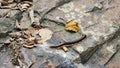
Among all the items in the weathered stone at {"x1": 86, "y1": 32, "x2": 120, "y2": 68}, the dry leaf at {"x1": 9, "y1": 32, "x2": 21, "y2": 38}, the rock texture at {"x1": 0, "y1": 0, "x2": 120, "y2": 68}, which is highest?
the dry leaf at {"x1": 9, "y1": 32, "x2": 21, "y2": 38}

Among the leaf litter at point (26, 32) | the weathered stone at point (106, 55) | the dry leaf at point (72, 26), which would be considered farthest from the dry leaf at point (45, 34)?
the weathered stone at point (106, 55)

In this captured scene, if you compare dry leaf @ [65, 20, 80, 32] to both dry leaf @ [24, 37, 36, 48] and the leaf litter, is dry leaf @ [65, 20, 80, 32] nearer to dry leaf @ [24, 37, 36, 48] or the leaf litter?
the leaf litter

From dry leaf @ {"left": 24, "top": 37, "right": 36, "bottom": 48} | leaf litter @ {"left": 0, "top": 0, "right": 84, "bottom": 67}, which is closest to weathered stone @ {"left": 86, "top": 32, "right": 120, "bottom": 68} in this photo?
leaf litter @ {"left": 0, "top": 0, "right": 84, "bottom": 67}

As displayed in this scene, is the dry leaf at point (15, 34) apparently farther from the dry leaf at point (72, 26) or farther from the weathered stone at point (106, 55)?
the weathered stone at point (106, 55)

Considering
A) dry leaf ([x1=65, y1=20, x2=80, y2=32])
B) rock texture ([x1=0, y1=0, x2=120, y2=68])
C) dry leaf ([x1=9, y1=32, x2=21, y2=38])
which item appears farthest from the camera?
dry leaf ([x1=65, y1=20, x2=80, y2=32])

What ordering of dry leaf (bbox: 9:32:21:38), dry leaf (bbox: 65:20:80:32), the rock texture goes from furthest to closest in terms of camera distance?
dry leaf (bbox: 65:20:80:32) < dry leaf (bbox: 9:32:21:38) < the rock texture

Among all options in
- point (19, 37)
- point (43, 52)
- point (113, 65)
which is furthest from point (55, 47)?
point (113, 65)

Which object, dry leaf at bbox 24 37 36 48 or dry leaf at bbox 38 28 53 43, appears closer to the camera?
dry leaf at bbox 24 37 36 48

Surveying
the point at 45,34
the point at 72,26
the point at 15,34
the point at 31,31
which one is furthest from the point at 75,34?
the point at 15,34
